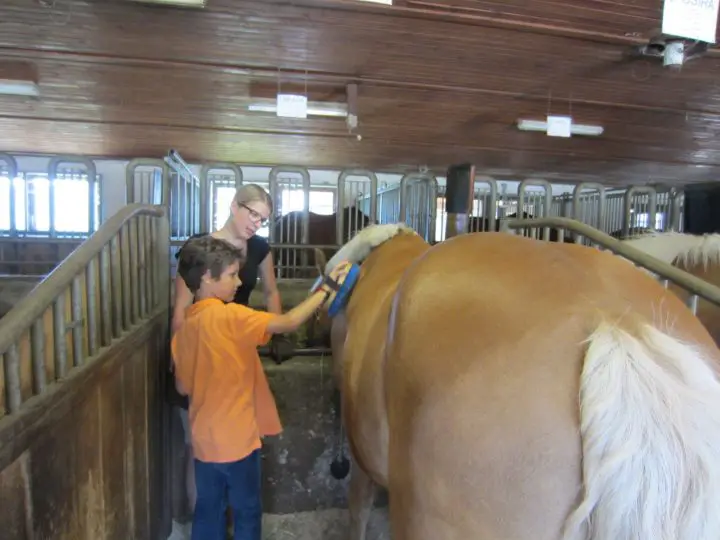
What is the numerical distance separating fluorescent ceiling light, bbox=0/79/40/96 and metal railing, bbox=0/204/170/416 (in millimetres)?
2122

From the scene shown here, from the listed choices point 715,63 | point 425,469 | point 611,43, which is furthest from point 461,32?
point 425,469

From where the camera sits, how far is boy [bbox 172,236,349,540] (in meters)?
1.63

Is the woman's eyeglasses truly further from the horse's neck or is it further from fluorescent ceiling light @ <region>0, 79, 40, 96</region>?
fluorescent ceiling light @ <region>0, 79, 40, 96</region>

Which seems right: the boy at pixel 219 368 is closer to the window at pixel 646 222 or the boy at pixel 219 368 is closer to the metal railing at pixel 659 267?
the metal railing at pixel 659 267

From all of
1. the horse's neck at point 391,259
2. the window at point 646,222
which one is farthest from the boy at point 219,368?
the window at point 646,222

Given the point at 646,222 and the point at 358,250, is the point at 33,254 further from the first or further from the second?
the point at 646,222

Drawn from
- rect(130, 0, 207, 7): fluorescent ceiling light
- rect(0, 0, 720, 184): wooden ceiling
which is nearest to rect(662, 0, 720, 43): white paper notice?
rect(0, 0, 720, 184): wooden ceiling

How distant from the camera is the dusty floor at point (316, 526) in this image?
2375 mm

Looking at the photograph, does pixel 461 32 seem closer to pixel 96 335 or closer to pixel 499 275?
pixel 499 275

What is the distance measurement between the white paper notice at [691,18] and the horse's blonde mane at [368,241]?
1.47 meters

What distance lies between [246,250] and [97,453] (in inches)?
A: 41.4

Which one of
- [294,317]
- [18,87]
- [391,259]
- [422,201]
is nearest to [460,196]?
[391,259]

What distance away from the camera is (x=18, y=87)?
3344 millimetres

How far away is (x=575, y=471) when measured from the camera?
790mm
